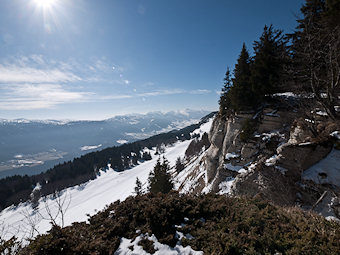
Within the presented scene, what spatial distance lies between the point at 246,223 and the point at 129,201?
651cm

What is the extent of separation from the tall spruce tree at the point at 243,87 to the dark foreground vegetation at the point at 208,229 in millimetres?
16184

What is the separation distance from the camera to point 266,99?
66.5 ft

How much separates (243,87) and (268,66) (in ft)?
12.1

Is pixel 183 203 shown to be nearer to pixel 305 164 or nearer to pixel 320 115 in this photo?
pixel 305 164

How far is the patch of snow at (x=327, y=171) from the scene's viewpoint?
29.7 ft

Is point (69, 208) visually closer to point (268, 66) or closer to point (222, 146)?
point (222, 146)

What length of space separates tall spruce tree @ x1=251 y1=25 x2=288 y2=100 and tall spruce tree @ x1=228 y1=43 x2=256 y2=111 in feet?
4.06

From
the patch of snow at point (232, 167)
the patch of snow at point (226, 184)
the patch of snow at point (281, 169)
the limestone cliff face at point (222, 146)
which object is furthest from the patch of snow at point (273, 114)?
the patch of snow at point (281, 169)

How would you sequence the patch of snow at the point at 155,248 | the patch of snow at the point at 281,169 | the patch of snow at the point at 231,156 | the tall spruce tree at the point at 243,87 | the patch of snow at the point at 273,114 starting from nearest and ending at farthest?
the patch of snow at the point at 155,248 → the patch of snow at the point at 281,169 → the patch of snow at the point at 273,114 → the patch of snow at the point at 231,156 → the tall spruce tree at the point at 243,87

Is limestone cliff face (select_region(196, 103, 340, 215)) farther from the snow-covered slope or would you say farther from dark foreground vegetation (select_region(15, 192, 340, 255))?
the snow-covered slope

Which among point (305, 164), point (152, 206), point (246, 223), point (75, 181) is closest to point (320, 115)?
point (305, 164)

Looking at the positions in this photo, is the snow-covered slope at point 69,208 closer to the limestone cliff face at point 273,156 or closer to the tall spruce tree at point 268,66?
the limestone cliff face at point 273,156

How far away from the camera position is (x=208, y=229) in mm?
6496

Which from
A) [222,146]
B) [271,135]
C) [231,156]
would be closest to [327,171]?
[271,135]
